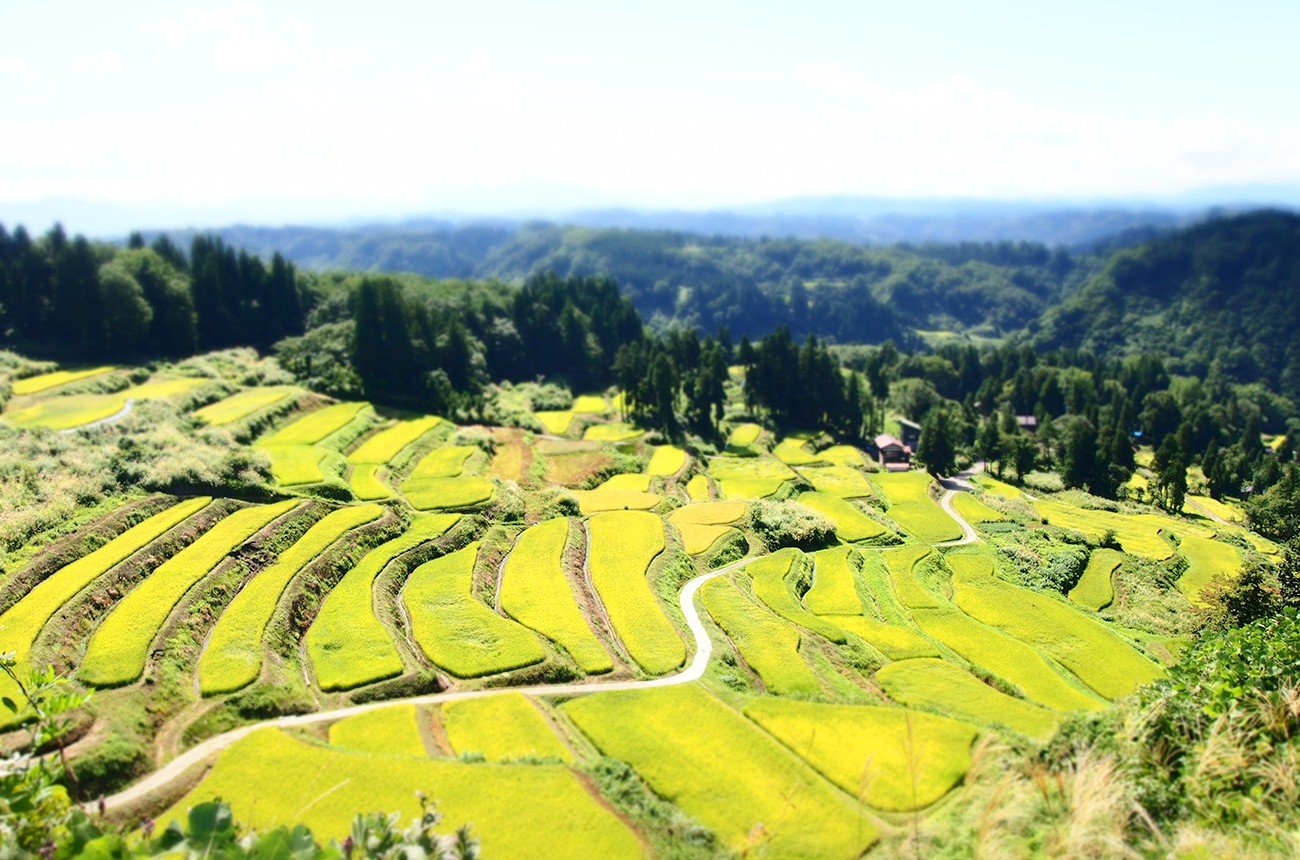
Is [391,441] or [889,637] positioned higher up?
[391,441]

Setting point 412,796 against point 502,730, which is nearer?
point 412,796

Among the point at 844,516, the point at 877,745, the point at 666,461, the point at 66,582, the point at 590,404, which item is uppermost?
the point at 66,582

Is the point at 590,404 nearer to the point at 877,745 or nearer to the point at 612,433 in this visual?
the point at 612,433

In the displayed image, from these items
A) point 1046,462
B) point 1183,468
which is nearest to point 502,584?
point 1183,468

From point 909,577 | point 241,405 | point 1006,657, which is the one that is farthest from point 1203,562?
point 241,405

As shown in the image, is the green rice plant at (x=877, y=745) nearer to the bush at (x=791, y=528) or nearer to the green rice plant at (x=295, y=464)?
the bush at (x=791, y=528)
